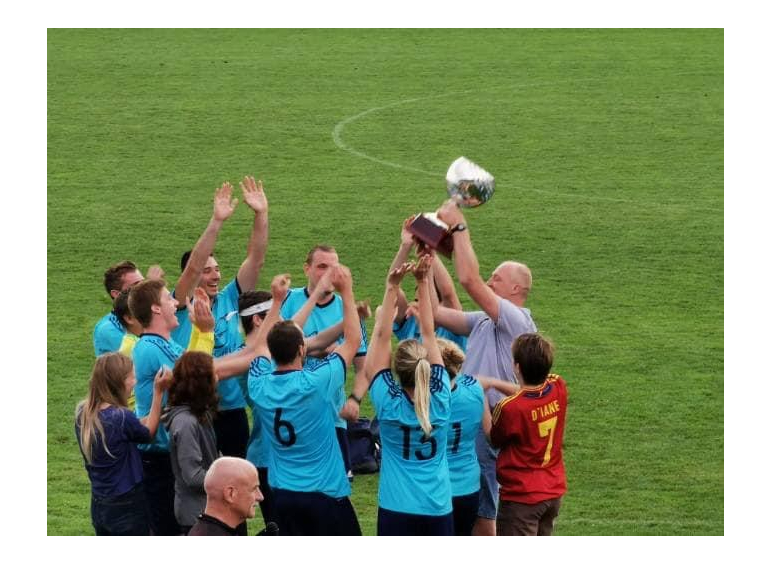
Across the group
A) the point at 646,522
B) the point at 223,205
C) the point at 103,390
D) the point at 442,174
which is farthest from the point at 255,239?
the point at 442,174

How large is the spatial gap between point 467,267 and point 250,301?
1241 mm

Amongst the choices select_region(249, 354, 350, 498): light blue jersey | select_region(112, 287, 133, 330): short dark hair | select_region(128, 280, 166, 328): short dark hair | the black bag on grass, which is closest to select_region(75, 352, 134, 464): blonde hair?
select_region(128, 280, 166, 328): short dark hair

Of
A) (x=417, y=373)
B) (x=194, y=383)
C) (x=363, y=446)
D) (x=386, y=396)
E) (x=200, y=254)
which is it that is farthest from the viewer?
(x=363, y=446)

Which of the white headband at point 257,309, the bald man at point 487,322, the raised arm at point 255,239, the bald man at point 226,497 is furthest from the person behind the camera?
the raised arm at point 255,239

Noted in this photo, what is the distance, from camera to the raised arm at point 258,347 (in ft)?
23.2

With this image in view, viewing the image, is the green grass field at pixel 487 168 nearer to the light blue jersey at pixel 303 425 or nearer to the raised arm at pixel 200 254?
the raised arm at pixel 200 254

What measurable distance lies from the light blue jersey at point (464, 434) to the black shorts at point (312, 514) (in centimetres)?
58

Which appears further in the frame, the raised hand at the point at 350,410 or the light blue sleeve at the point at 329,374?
the raised hand at the point at 350,410

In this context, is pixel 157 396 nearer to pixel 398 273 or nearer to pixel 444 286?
pixel 398 273

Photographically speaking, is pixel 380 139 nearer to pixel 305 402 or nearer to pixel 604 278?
pixel 604 278

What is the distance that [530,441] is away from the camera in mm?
6984

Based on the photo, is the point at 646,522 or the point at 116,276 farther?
the point at 646,522

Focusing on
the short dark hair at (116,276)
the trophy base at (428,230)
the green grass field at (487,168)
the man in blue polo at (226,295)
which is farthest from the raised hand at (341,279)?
the green grass field at (487,168)

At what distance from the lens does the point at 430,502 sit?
6.64 m
